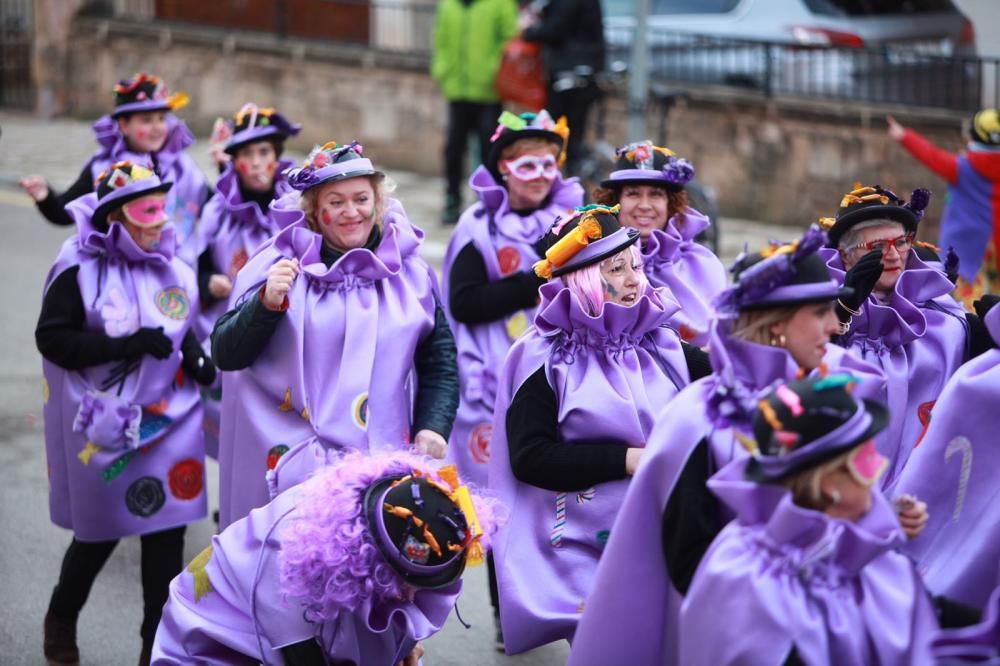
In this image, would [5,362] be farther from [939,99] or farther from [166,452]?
[939,99]

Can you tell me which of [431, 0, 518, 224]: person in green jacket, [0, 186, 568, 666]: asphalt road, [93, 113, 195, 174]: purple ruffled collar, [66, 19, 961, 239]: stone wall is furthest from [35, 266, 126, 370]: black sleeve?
[66, 19, 961, 239]: stone wall

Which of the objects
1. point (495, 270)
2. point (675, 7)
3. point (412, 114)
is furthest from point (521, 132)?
point (412, 114)

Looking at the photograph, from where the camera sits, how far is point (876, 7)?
47.0 feet

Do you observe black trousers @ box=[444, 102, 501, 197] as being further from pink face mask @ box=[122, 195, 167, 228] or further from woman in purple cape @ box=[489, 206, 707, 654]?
woman in purple cape @ box=[489, 206, 707, 654]

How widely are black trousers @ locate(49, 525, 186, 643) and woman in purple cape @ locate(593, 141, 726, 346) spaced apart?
85.7 inches

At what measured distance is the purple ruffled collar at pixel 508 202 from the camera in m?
6.70

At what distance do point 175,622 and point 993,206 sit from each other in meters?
6.81

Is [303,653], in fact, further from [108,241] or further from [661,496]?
[108,241]

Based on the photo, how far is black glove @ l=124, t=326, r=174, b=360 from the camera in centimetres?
596

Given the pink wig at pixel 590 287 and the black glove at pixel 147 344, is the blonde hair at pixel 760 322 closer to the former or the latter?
the pink wig at pixel 590 287

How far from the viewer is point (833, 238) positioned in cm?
552

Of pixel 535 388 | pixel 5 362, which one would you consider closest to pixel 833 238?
pixel 535 388

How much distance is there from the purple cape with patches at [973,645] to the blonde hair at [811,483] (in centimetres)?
39

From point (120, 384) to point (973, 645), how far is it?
3858 millimetres
